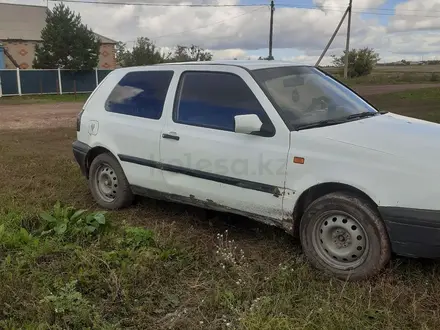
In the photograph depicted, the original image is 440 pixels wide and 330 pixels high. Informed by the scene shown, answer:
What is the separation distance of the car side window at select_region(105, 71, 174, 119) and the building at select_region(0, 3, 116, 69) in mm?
39489

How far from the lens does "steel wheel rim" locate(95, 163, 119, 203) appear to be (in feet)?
17.6

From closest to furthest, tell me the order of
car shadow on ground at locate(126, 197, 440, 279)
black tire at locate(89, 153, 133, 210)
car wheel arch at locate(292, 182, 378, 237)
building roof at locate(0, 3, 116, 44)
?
car wheel arch at locate(292, 182, 378, 237)
car shadow on ground at locate(126, 197, 440, 279)
black tire at locate(89, 153, 133, 210)
building roof at locate(0, 3, 116, 44)

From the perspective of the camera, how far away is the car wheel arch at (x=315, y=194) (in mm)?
3426

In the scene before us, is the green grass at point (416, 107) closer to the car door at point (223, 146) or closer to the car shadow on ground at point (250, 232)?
the car shadow on ground at point (250, 232)

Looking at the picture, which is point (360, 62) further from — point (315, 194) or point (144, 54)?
point (315, 194)

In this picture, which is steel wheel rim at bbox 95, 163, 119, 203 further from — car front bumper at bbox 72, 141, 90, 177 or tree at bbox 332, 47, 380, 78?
tree at bbox 332, 47, 380, 78

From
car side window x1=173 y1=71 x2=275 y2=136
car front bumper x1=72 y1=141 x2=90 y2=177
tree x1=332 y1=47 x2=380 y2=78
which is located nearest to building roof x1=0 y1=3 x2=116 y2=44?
tree x1=332 y1=47 x2=380 y2=78

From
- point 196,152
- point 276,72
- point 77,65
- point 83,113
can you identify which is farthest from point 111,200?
point 77,65

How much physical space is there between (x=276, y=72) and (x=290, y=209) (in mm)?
1351

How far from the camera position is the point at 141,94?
5027mm

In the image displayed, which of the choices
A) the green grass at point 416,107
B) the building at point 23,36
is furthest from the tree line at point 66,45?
the green grass at point 416,107

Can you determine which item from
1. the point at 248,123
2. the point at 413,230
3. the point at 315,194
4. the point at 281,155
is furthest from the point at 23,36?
the point at 413,230

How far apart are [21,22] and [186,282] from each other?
4967cm

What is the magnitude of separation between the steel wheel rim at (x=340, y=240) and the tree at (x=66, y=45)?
31.2 metres
